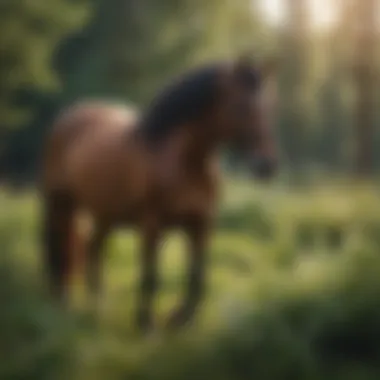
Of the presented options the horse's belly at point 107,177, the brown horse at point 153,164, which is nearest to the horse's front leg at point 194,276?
the brown horse at point 153,164

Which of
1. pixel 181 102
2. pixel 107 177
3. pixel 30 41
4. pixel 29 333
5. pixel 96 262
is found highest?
pixel 30 41

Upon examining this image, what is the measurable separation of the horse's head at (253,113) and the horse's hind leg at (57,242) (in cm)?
30

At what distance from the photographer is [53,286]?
125 centimetres

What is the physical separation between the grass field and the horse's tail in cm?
6

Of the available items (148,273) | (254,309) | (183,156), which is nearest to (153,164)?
(183,156)

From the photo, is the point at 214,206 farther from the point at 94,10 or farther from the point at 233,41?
the point at 94,10

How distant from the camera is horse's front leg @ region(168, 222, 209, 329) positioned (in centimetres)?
118

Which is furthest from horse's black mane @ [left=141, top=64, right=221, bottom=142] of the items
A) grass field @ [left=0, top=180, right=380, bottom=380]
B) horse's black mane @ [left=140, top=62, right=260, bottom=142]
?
grass field @ [left=0, top=180, right=380, bottom=380]

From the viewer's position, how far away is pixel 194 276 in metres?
1.19

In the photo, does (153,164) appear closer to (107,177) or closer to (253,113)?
(107,177)

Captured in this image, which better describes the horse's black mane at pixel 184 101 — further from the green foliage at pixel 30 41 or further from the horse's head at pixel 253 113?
the green foliage at pixel 30 41

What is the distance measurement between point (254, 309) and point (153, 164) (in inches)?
11.1

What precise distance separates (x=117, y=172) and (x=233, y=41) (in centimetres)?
28

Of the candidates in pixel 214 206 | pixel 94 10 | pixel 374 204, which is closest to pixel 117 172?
pixel 214 206
